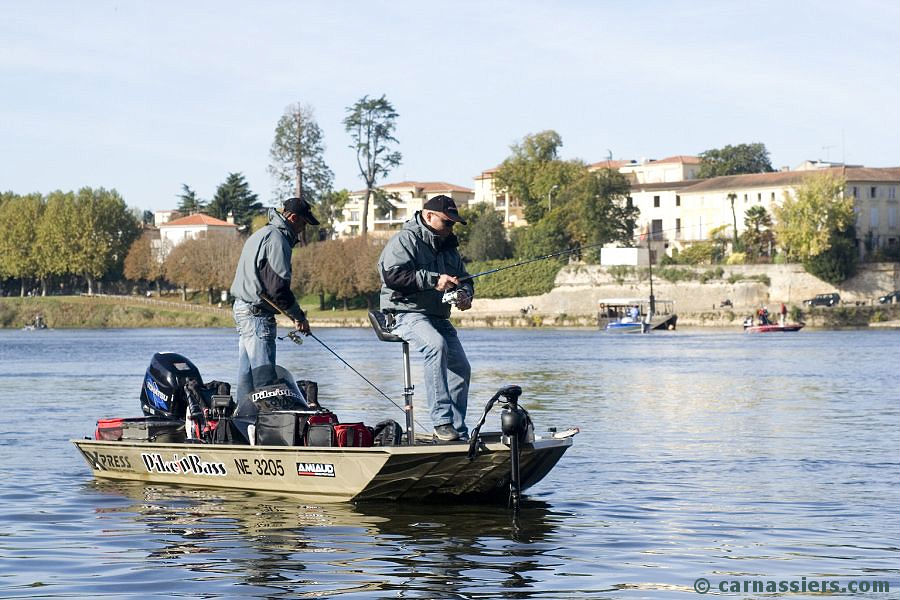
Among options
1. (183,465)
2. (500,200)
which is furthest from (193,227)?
(183,465)

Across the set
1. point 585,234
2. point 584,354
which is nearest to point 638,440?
point 584,354

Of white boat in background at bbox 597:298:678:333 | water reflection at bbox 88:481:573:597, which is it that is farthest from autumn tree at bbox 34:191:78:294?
water reflection at bbox 88:481:573:597

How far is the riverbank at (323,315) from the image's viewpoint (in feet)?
276

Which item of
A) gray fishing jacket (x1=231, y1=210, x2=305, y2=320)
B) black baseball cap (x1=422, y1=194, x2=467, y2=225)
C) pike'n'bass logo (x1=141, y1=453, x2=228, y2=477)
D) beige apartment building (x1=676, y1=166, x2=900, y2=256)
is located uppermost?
beige apartment building (x1=676, y1=166, x2=900, y2=256)

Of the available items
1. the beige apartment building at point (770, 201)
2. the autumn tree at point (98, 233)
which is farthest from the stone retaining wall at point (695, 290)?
the autumn tree at point (98, 233)

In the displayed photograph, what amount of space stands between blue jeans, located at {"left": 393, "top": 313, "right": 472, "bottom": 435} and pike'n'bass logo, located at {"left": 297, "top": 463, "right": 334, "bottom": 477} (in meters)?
1.04

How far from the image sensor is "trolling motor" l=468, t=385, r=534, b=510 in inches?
444

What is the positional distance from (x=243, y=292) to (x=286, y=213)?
0.85 m

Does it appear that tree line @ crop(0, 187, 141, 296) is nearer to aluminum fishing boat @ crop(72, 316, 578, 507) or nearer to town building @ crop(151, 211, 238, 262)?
town building @ crop(151, 211, 238, 262)

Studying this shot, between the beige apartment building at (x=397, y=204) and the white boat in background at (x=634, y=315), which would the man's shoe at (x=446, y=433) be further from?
the beige apartment building at (x=397, y=204)

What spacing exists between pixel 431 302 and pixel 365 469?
5.05 feet

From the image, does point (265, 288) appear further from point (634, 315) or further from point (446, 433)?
point (634, 315)

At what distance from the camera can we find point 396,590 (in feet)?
30.0

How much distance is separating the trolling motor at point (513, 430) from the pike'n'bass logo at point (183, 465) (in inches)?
111
